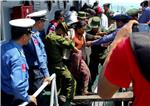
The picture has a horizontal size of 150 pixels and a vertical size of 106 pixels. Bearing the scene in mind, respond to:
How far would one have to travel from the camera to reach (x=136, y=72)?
140 cm

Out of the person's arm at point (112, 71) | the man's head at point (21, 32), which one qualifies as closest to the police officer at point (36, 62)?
the man's head at point (21, 32)

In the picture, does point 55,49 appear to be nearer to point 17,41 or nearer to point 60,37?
point 60,37

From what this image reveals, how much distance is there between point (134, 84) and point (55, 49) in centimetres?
402

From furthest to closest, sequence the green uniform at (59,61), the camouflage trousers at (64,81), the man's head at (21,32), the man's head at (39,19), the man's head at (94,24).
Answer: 1. the man's head at (94,24)
2. the camouflage trousers at (64,81)
3. the green uniform at (59,61)
4. the man's head at (39,19)
5. the man's head at (21,32)

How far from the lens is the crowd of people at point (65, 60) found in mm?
1417

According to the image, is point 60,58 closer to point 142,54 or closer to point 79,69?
point 79,69

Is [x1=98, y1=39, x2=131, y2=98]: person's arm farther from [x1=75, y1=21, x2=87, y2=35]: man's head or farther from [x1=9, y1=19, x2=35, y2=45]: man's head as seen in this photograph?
[x1=75, y1=21, x2=87, y2=35]: man's head

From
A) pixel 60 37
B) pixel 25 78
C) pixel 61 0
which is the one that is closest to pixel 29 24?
pixel 25 78

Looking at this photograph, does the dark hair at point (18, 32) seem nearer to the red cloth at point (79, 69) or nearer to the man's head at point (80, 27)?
the red cloth at point (79, 69)

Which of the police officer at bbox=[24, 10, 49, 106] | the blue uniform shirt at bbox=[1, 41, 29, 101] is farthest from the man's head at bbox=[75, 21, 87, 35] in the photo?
the blue uniform shirt at bbox=[1, 41, 29, 101]

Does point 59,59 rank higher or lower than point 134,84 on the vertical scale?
lower

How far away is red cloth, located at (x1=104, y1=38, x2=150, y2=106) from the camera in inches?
54.4

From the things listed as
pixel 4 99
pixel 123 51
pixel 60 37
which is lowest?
pixel 4 99

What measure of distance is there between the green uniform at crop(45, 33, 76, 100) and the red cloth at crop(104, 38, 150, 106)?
3971mm
